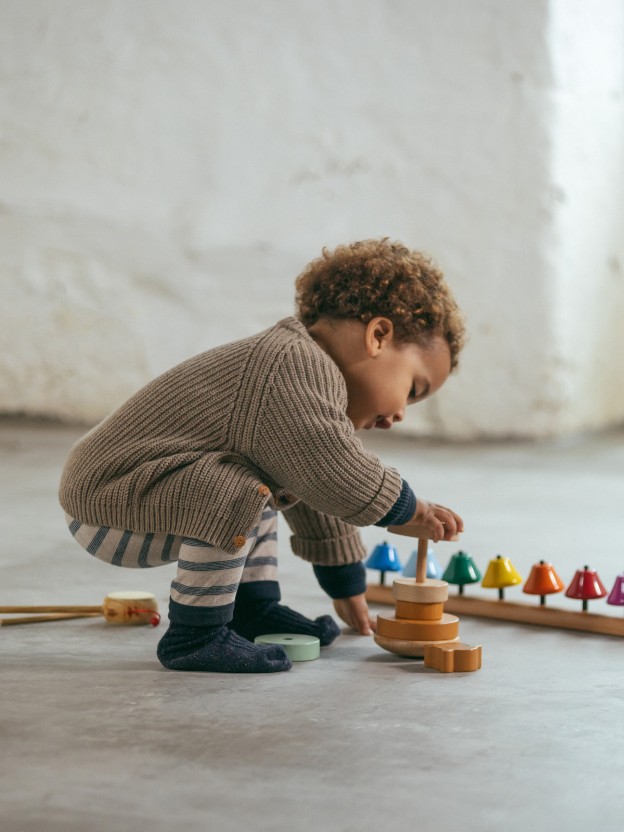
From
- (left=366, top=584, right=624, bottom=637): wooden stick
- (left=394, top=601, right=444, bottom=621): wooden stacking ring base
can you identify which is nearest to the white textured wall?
(left=366, top=584, right=624, bottom=637): wooden stick

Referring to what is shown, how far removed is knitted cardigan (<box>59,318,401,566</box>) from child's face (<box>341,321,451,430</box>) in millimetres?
67

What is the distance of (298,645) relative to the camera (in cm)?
123

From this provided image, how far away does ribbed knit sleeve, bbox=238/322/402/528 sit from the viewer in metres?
1.17

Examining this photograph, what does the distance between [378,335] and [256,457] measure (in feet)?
0.76

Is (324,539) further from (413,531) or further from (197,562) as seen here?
(197,562)

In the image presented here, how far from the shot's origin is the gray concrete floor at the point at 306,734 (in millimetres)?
739

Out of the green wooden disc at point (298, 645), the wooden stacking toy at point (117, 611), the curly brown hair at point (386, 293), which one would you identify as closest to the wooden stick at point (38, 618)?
the wooden stacking toy at point (117, 611)

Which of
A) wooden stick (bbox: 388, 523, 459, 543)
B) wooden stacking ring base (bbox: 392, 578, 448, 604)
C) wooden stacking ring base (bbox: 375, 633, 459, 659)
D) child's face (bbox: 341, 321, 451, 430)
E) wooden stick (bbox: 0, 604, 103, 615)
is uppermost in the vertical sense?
child's face (bbox: 341, 321, 451, 430)

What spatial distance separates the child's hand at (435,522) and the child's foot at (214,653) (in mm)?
213

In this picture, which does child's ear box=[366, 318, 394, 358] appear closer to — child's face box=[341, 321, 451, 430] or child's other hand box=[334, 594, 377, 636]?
child's face box=[341, 321, 451, 430]

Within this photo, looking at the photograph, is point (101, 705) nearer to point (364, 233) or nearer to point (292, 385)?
point (292, 385)

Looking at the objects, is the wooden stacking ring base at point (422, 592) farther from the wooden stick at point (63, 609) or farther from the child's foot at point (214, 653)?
the wooden stick at point (63, 609)

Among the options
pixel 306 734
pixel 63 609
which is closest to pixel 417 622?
pixel 306 734

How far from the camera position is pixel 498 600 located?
149cm
